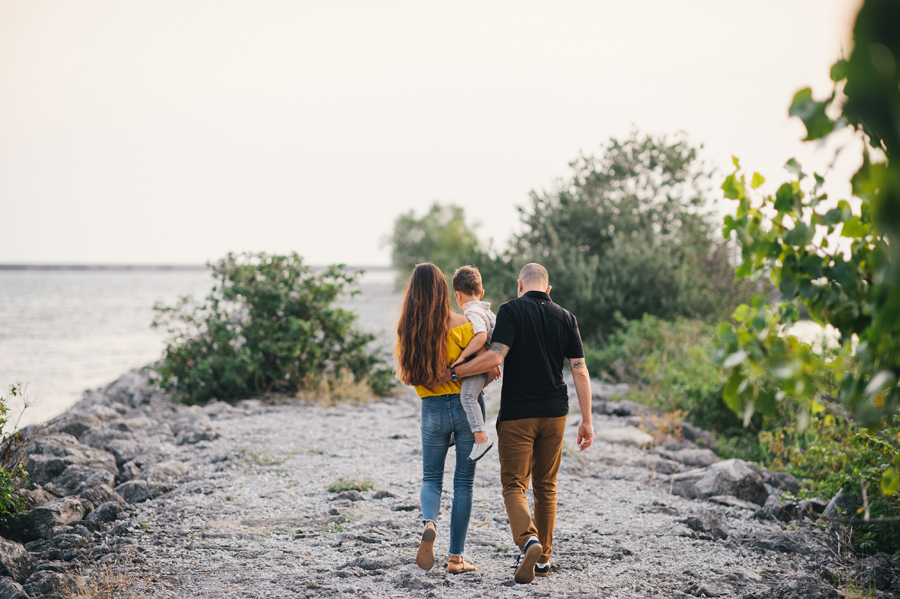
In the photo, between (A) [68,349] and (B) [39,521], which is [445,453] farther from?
(A) [68,349]

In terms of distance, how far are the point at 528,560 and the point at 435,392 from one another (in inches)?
50.9

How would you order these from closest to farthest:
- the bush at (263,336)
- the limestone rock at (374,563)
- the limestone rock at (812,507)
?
the limestone rock at (374,563)
the limestone rock at (812,507)
the bush at (263,336)

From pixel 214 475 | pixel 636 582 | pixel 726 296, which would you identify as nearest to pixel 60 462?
pixel 214 475

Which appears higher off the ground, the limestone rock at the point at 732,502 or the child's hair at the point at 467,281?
the child's hair at the point at 467,281

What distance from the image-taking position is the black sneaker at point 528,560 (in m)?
4.28

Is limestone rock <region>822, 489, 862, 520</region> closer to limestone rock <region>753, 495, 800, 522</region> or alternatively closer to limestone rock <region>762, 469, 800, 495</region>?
limestone rock <region>753, 495, 800, 522</region>

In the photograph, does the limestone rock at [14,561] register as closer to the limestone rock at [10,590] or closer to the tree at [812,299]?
the limestone rock at [10,590]

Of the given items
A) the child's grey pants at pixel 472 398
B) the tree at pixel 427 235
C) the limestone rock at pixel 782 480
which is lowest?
the limestone rock at pixel 782 480

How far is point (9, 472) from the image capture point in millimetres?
5230

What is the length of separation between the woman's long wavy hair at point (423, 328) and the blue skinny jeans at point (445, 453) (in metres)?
0.23

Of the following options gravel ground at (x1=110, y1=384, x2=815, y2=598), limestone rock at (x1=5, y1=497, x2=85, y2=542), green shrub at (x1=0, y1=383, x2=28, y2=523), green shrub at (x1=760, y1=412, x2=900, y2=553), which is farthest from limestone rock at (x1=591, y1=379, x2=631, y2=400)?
green shrub at (x1=0, y1=383, x2=28, y2=523)

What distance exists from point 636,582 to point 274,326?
27.7ft

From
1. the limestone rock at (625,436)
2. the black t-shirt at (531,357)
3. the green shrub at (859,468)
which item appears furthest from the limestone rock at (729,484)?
the black t-shirt at (531,357)

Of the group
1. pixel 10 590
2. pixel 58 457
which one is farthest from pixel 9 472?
pixel 58 457
